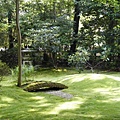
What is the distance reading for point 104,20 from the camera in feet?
48.7

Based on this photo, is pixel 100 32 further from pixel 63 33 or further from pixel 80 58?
pixel 80 58

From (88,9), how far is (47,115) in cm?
1109

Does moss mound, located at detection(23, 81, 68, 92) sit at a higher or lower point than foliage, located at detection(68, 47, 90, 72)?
lower

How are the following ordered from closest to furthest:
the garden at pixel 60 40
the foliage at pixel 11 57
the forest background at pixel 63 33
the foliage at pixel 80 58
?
the foliage at pixel 80 58 < the garden at pixel 60 40 < the forest background at pixel 63 33 < the foliage at pixel 11 57

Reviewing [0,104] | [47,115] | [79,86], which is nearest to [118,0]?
[47,115]

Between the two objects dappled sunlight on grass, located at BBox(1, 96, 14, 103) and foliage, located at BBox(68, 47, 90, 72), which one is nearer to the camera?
dappled sunlight on grass, located at BBox(1, 96, 14, 103)

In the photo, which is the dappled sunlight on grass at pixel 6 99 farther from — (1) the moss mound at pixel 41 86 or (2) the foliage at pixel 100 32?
(2) the foliage at pixel 100 32

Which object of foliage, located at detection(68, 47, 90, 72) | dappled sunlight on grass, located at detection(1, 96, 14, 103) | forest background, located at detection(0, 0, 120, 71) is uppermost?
forest background, located at detection(0, 0, 120, 71)

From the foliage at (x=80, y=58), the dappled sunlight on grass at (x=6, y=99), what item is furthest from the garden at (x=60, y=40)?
the dappled sunlight on grass at (x=6, y=99)

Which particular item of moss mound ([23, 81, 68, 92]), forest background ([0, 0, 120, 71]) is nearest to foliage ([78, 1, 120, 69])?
forest background ([0, 0, 120, 71])

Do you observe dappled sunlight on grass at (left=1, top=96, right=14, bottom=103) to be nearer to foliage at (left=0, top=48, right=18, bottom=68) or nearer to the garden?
the garden

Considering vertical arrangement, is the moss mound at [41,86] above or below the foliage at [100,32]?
below

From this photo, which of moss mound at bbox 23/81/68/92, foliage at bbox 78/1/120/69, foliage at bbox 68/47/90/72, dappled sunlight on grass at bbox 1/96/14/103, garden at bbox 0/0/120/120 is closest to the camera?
dappled sunlight on grass at bbox 1/96/14/103

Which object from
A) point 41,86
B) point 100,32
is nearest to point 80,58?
point 100,32
